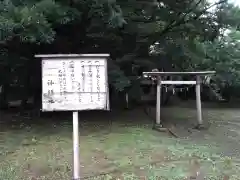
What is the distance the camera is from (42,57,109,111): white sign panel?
470cm

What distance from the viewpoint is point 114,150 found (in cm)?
653

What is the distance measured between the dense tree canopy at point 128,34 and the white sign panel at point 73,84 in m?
2.47

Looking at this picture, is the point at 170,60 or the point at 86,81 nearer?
the point at 86,81

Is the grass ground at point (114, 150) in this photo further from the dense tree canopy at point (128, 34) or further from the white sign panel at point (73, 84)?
the dense tree canopy at point (128, 34)

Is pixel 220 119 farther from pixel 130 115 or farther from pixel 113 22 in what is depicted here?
pixel 113 22

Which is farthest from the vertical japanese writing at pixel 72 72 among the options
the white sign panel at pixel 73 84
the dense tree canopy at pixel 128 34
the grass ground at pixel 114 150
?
the dense tree canopy at pixel 128 34

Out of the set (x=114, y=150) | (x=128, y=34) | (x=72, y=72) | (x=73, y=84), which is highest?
(x=128, y=34)

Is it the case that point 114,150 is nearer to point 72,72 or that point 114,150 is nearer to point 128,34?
point 72,72

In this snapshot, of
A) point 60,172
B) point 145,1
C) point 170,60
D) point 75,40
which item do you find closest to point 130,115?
point 170,60

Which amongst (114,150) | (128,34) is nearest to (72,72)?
(114,150)

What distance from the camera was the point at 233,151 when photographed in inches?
275

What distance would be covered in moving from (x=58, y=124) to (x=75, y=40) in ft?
7.61

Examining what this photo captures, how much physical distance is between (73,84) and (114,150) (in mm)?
2209

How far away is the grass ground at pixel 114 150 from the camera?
530cm
